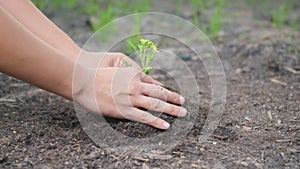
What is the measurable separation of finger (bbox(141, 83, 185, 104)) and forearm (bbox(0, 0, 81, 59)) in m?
0.39

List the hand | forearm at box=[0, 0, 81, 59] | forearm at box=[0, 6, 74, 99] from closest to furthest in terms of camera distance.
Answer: forearm at box=[0, 6, 74, 99]
the hand
forearm at box=[0, 0, 81, 59]

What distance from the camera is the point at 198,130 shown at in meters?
1.77

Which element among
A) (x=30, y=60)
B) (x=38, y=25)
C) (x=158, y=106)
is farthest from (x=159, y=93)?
(x=38, y=25)

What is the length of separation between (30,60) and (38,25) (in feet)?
1.47

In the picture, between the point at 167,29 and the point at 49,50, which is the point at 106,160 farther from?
the point at 167,29

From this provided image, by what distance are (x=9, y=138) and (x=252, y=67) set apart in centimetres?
159

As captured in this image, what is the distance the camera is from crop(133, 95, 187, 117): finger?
1700 millimetres

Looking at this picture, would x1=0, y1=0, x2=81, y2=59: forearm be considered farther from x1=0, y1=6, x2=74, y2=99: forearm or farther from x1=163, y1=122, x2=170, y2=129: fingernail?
x1=163, y1=122, x2=170, y2=129: fingernail

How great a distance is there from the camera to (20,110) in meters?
1.99

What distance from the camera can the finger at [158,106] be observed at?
1.70 meters

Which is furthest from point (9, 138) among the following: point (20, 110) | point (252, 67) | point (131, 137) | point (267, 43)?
point (267, 43)

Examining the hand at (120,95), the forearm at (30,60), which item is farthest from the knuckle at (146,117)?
the forearm at (30,60)

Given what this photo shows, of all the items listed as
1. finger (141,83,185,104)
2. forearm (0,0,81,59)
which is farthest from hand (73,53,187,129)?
forearm (0,0,81,59)

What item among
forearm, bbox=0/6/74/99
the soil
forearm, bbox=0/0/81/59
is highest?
forearm, bbox=0/0/81/59
